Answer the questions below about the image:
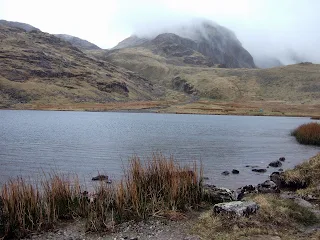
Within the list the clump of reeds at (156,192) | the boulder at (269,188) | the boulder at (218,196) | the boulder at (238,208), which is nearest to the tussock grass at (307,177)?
the boulder at (269,188)

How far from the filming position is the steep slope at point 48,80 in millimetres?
135875

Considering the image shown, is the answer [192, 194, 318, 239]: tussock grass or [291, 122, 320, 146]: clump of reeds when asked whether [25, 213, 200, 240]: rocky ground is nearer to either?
[192, 194, 318, 239]: tussock grass

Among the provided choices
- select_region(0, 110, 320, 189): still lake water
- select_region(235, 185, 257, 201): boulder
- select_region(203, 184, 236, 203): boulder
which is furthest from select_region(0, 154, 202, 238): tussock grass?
select_region(0, 110, 320, 189): still lake water

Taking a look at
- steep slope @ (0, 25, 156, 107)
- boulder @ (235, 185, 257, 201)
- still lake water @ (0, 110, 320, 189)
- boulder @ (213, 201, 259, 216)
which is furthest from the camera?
steep slope @ (0, 25, 156, 107)

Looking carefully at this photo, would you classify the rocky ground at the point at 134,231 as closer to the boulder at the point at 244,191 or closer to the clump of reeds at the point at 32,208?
the clump of reeds at the point at 32,208

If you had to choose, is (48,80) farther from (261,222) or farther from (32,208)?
(261,222)

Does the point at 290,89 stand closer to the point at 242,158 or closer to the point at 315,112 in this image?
the point at 315,112

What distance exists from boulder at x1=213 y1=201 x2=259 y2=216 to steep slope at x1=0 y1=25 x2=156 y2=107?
12179 cm

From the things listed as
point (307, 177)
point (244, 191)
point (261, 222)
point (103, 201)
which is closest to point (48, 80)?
point (244, 191)

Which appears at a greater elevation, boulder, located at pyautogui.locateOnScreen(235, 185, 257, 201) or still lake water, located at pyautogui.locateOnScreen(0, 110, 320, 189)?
boulder, located at pyautogui.locateOnScreen(235, 185, 257, 201)

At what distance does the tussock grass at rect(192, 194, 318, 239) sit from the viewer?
37.3 feet

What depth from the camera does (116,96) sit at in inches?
6683

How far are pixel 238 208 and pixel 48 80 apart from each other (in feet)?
525

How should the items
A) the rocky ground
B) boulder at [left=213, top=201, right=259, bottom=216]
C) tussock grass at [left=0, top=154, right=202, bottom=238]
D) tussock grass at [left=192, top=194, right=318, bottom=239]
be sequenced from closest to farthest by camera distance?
tussock grass at [left=192, top=194, right=318, bottom=239] < the rocky ground < tussock grass at [left=0, top=154, right=202, bottom=238] < boulder at [left=213, top=201, right=259, bottom=216]
